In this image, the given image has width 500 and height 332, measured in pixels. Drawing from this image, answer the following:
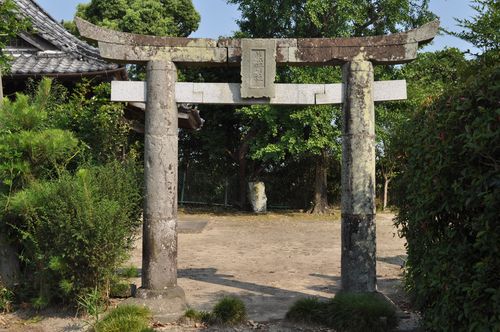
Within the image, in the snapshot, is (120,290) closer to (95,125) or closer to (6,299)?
(6,299)

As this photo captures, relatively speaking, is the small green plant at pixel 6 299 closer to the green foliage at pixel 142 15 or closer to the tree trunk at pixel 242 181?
the tree trunk at pixel 242 181

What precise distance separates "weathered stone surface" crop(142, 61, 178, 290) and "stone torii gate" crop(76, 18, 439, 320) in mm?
13

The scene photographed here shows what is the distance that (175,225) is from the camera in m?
6.67

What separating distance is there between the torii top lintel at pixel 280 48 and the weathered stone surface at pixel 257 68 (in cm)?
10

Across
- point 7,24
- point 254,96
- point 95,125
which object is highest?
point 7,24

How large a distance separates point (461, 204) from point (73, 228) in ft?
13.8

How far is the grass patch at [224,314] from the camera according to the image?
19.1ft

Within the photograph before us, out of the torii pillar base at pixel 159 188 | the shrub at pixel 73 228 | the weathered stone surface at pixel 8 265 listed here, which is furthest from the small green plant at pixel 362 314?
the weathered stone surface at pixel 8 265

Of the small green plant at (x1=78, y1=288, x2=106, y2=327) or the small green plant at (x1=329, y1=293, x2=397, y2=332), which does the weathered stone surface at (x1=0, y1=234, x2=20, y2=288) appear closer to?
the small green plant at (x1=78, y1=288, x2=106, y2=327)

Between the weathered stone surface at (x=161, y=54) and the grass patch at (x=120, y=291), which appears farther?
the grass patch at (x=120, y=291)

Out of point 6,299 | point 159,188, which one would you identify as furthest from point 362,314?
point 6,299

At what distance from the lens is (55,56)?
1189 centimetres

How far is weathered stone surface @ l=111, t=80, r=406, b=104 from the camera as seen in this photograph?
6.70 metres

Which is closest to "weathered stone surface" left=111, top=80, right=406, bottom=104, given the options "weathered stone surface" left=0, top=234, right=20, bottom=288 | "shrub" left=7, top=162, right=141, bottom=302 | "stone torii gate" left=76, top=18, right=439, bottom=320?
"stone torii gate" left=76, top=18, right=439, bottom=320
